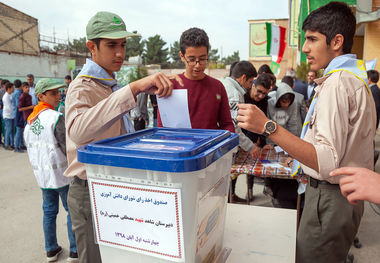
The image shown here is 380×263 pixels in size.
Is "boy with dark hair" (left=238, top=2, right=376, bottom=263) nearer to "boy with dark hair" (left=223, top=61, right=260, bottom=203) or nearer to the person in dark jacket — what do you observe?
"boy with dark hair" (left=223, top=61, right=260, bottom=203)

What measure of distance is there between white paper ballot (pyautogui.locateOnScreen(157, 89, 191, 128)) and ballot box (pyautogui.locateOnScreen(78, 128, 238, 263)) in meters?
0.25

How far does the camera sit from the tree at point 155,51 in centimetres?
4656

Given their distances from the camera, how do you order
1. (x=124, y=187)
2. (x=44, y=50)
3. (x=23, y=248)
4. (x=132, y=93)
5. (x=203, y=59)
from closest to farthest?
(x=124, y=187) < (x=132, y=93) < (x=203, y=59) < (x=23, y=248) < (x=44, y=50)

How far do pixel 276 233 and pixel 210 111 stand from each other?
0.97m

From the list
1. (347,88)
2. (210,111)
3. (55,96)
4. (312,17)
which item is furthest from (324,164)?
(55,96)

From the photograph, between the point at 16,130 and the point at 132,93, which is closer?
the point at 132,93

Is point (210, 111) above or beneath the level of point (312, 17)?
beneath

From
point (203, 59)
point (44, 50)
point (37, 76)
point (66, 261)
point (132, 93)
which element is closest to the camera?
point (132, 93)

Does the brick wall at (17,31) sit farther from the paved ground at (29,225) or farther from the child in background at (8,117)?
the paved ground at (29,225)

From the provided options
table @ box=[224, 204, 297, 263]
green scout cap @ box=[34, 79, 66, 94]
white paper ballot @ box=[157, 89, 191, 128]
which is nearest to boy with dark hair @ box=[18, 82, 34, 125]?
green scout cap @ box=[34, 79, 66, 94]

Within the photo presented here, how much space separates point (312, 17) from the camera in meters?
1.43

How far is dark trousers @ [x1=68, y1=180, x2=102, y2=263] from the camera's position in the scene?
4.11 ft

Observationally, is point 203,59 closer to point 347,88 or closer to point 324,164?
point 347,88

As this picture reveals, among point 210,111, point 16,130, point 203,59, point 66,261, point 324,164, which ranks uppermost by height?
point 203,59
